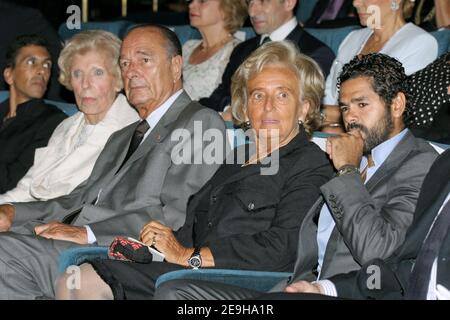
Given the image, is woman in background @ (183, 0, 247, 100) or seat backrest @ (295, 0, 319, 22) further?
seat backrest @ (295, 0, 319, 22)

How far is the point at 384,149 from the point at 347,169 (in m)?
0.18

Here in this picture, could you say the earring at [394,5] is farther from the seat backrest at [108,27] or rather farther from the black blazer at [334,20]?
the seat backrest at [108,27]

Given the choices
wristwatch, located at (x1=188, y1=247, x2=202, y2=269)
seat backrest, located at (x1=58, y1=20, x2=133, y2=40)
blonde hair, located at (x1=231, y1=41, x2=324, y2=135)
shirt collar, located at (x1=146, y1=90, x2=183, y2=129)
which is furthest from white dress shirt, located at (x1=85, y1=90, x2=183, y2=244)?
seat backrest, located at (x1=58, y1=20, x2=133, y2=40)

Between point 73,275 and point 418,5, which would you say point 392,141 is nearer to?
point 73,275

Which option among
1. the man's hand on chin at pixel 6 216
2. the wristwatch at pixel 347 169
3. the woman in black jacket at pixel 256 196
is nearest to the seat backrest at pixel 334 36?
the woman in black jacket at pixel 256 196

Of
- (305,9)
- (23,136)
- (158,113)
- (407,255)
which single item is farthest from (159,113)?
(305,9)

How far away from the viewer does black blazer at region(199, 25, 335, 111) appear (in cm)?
479

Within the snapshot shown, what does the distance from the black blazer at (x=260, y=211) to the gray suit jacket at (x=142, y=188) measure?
0.37ft

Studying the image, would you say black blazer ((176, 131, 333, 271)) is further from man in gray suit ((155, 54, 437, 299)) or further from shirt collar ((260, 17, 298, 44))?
shirt collar ((260, 17, 298, 44))

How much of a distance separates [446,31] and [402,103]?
1523mm

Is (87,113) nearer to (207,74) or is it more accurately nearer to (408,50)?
(207,74)

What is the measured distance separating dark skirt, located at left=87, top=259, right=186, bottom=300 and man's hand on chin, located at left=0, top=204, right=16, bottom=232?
0.82 metres

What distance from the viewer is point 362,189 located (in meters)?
2.91

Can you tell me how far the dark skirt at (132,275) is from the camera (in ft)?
10.3
